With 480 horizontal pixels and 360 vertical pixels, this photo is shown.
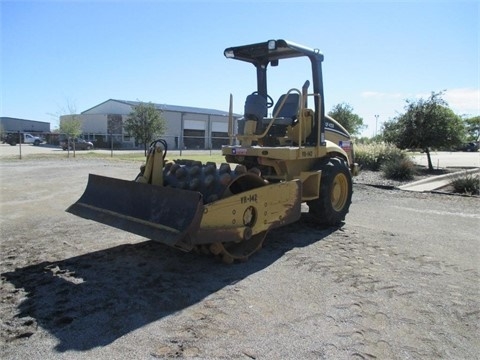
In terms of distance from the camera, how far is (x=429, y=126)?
56.9 feet

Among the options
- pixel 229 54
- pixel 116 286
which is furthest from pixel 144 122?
pixel 116 286

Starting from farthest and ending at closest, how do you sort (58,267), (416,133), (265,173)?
(416,133) → (265,173) → (58,267)

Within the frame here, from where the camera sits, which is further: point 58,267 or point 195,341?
point 58,267

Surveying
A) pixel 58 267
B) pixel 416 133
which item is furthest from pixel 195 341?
pixel 416 133

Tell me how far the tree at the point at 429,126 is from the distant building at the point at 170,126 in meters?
31.8

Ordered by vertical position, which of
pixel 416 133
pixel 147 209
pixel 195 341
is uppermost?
pixel 416 133

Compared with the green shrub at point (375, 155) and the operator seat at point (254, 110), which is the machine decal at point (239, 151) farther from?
the green shrub at point (375, 155)

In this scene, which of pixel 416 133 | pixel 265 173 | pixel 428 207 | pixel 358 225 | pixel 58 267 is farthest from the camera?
pixel 416 133

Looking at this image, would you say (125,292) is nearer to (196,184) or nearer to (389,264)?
(196,184)

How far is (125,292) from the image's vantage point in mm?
4086

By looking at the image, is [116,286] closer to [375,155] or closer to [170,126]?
[375,155]

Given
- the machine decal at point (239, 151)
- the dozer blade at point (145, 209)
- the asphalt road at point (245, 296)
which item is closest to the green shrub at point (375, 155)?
the asphalt road at point (245, 296)

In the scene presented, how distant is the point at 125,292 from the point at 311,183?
3.52 meters

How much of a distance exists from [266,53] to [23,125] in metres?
78.8
